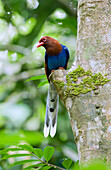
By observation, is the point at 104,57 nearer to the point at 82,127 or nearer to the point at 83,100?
the point at 83,100

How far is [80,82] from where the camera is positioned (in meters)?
1.85

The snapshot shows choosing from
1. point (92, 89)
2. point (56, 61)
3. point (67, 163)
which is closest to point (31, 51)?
point (56, 61)

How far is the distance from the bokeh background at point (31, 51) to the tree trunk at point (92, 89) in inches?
88.1

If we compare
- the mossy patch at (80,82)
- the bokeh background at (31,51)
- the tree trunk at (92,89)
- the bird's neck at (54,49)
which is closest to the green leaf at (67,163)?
the tree trunk at (92,89)

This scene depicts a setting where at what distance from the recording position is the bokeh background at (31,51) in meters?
4.62

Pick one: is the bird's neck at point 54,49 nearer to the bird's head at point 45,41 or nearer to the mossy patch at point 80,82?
the bird's head at point 45,41

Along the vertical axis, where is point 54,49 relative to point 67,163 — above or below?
above

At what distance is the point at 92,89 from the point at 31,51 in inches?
136

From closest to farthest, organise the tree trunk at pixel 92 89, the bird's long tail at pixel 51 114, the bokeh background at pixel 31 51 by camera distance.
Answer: the tree trunk at pixel 92 89, the bird's long tail at pixel 51 114, the bokeh background at pixel 31 51

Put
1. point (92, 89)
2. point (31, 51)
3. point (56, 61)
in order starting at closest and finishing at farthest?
point (92, 89), point (56, 61), point (31, 51)

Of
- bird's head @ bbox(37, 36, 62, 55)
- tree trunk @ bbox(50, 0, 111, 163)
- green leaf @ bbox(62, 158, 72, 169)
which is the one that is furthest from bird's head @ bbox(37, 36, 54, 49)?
green leaf @ bbox(62, 158, 72, 169)

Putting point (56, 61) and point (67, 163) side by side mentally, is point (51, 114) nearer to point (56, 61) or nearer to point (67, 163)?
point (56, 61)

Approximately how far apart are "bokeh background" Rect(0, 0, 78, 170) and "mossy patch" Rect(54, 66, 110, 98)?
2574 mm

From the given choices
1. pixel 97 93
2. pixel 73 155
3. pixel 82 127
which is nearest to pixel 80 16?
pixel 97 93
